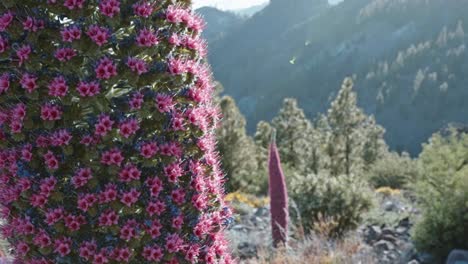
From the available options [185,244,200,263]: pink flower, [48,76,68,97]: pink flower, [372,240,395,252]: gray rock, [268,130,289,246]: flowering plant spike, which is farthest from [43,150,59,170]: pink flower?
[372,240,395,252]: gray rock

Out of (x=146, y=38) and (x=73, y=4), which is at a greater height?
(x=73, y=4)

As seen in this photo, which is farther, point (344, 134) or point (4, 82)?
point (344, 134)

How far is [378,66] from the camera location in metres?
150

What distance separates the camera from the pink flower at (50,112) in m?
2.20

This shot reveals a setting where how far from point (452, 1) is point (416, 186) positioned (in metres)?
168

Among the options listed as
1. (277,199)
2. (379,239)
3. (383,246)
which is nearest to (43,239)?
(277,199)

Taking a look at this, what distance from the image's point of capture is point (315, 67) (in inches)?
6654

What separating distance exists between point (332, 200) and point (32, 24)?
10405 millimetres

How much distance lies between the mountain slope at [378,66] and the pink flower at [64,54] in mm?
107921

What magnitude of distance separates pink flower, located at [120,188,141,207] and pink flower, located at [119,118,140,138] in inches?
9.1

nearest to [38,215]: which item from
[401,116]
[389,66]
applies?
[401,116]

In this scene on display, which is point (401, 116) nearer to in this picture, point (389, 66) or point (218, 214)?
point (389, 66)

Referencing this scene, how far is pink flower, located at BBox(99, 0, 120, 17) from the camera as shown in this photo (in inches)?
88.4

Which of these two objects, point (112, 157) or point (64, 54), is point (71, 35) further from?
point (112, 157)
